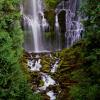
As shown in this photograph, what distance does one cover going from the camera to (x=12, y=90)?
40.0 ft

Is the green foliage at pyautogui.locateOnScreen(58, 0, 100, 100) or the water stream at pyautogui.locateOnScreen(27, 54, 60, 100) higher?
the green foliage at pyautogui.locateOnScreen(58, 0, 100, 100)

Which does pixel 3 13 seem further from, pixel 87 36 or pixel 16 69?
pixel 87 36

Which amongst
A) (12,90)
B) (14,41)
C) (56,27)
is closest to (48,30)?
(56,27)

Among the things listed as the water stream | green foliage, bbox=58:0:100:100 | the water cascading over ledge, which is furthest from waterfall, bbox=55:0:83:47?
green foliage, bbox=58:0:100:100

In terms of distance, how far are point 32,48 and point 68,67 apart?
4927 millimetres

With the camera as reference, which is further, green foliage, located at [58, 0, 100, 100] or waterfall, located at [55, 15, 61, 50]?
waterfall, located at [55, 15, 61, 50]

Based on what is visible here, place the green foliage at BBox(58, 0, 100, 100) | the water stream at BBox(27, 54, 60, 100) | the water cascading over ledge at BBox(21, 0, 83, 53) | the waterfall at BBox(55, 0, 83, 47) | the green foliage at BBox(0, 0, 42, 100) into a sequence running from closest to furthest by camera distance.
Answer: the green foliage at BBox(58, 0, 100, 100) → the green foliage at BBox(0, 0, 42, 100) → the water stream at BBox(27, 54, 60, 100) → the waterfall at BBox(55, 0, 83, 47) → the water cascading over ledge at BBox(21, 0, 83, 53)

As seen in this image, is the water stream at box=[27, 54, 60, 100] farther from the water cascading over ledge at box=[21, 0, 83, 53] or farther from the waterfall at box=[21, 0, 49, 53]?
the water cascading over ledge at box=[21, 0, 83, 53]

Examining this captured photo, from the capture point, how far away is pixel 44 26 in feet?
76.1

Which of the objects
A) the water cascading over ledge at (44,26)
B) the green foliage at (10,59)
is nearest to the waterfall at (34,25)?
the water cascading over ledge at (44,26)

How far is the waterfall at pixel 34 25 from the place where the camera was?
75.5ft

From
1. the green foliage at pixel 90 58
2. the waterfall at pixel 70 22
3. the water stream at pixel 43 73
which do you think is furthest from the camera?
the waterfall at pixel 70 22

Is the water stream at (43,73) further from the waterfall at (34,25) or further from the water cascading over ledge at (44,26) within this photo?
the water cascading over ledge at (44,26)

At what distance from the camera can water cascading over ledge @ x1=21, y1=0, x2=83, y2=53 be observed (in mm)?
22969
